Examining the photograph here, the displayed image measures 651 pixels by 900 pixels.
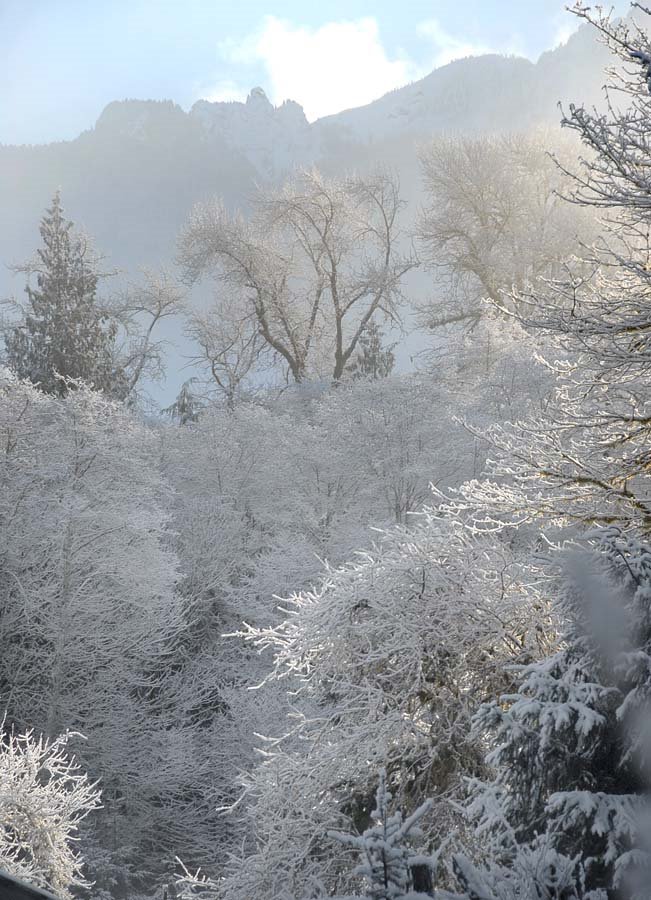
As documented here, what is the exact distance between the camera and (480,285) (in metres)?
30.7

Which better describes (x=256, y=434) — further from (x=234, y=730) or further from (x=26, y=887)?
(x=26, y=887)

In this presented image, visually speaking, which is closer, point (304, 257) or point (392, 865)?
point (392, 865)

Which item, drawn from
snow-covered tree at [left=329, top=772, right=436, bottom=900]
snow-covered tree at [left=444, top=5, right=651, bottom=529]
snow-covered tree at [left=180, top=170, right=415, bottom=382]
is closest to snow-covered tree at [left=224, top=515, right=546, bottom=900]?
snow-covered tree at [left=444, top=5, right=651, bottom=529]

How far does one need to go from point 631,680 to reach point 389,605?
3471 mm

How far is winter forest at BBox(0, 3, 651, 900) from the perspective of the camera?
385 centimetres

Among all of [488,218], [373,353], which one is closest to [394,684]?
[488,218]

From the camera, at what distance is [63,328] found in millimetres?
24781

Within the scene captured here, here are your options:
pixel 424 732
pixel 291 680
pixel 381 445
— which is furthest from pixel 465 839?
pixel 381 445

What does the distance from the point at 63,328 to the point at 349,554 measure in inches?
563

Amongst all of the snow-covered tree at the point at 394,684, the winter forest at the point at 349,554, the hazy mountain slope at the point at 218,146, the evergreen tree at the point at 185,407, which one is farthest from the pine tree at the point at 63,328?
the hazy mountain slope at the point at 218,146

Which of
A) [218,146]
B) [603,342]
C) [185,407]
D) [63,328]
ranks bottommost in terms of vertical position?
[185,407]

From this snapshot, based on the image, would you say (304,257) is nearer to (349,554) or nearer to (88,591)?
(349,554)

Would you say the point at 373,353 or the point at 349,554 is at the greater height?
the point at 373,353

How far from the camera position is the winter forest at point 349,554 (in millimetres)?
3850
